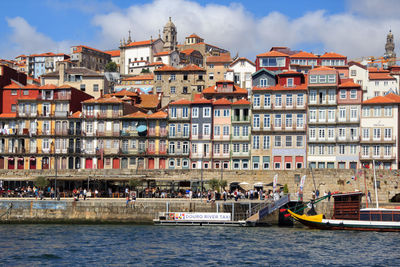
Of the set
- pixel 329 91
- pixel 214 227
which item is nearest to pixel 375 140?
pixel 329 91

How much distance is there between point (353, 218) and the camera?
52531 millimetres

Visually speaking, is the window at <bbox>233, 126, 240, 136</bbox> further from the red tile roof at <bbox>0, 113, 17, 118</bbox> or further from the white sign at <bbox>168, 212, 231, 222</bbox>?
the red tile roof at <bbox>0, 113, 17, 118</bbox>

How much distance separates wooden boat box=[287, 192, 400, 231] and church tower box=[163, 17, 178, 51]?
114 metres

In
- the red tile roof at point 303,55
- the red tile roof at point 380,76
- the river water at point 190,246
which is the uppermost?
the red tile roof at point 303,55

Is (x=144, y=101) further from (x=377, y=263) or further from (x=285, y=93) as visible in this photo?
(x=377, y=263)

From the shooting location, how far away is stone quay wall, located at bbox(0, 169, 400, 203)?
6338 centimetres

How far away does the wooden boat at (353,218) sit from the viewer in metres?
51.3

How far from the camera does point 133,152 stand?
74688 millimetres

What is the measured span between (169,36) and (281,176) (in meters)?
104

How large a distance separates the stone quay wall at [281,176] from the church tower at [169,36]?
97.6 metres

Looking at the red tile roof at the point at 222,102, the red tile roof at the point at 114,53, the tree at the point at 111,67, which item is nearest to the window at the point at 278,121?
the red tile roof at the point at 222,102

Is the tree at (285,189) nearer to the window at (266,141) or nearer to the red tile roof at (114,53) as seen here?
the window at (266,141)

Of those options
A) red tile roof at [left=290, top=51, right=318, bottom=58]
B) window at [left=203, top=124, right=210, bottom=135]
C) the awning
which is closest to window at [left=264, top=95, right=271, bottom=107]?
window at [left=203, top=124, right=210, bottom=135]

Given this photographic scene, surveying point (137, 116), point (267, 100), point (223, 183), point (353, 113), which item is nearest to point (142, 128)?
point (137, 116)
